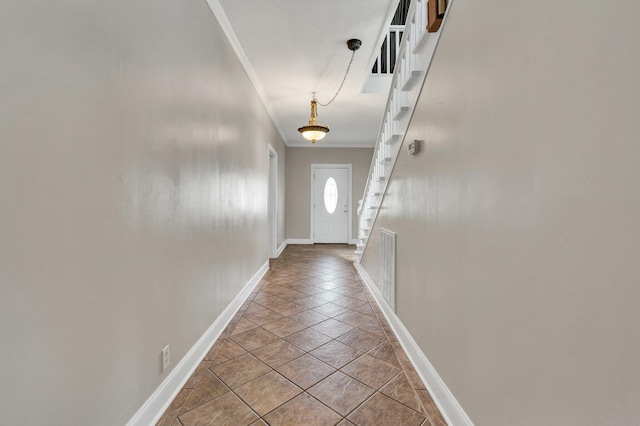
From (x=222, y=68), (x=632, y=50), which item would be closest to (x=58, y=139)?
(x=632, y=50)

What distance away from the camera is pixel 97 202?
1.08 metres

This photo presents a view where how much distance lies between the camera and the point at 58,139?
3.03 ft

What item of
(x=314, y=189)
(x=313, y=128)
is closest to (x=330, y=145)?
(x=314, y=189)

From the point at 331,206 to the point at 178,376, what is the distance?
6328mm

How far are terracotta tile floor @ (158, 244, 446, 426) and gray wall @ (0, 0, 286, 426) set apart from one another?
0.95ft

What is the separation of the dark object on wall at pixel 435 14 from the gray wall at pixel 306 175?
233 inches

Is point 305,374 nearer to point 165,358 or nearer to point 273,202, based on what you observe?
point 165,358

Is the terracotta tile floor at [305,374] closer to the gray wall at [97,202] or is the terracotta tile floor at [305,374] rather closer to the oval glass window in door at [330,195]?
the gray wall at [97,202]

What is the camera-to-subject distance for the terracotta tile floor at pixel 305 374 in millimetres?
1501

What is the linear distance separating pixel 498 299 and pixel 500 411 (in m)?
0.38

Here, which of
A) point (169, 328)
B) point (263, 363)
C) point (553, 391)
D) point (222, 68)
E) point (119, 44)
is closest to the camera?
point (553, 391)

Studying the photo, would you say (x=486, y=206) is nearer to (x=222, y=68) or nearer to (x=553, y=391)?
(x=553, y=391)

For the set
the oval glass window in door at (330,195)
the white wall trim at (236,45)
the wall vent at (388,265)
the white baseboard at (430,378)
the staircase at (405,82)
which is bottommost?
the white baseboard at (430,378)

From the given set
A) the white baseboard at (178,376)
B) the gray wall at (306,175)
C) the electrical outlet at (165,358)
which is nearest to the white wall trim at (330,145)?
the gray wall at (306,175)
